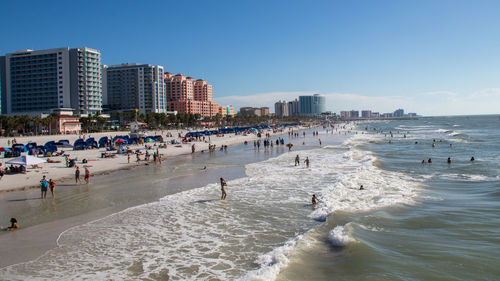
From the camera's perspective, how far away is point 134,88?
13000 cm

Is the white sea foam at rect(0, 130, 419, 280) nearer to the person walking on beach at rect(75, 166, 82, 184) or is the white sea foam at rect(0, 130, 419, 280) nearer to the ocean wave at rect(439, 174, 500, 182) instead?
the ocean wave at rect(439, 174, 500, 182)

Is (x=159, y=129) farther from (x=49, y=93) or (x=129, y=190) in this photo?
(x=129, y=190)

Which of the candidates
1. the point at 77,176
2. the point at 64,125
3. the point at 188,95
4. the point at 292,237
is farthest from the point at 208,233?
the point at 188,95

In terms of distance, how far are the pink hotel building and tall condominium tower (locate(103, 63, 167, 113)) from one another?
9.29 metres

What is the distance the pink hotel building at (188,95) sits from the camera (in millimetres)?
139375

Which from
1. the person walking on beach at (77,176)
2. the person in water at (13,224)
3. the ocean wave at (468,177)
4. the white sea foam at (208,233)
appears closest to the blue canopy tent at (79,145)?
the person walking on beach at (77,176)

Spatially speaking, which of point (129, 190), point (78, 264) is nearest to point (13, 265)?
point (78, 264)

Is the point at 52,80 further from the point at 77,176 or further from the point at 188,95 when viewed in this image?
the point at 77,176

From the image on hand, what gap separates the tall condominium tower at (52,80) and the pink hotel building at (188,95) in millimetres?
40529

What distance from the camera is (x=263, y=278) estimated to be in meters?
7.98

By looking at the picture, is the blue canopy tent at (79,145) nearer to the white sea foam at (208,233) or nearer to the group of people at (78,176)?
the group of people at (78,176)

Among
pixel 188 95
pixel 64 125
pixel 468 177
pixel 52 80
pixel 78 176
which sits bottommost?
pixel 468 177

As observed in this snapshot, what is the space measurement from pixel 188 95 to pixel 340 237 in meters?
149

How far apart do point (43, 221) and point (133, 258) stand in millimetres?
5617
